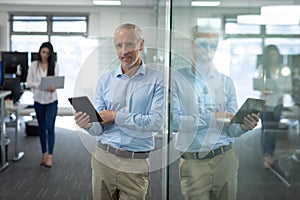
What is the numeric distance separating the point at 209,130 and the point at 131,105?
1.23 ft

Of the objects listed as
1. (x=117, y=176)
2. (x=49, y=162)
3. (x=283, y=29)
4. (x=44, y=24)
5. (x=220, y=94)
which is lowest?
(x=49, y=162)

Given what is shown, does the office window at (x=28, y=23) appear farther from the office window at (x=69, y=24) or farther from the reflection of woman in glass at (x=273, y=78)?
the reflection of woman in glass at (x=273, y=78)

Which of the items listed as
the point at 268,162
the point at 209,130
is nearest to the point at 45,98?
the point at 268,162

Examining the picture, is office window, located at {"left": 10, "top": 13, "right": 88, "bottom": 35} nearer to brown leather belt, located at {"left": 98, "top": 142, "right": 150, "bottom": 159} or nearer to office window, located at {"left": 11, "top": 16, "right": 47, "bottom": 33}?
office window, located at {"left": 11, "top": 16, "right": 47, "bottom": 33}

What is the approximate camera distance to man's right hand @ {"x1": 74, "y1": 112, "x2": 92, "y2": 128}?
1748mm

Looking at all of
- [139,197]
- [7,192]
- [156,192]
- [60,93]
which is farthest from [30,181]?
[139,197]

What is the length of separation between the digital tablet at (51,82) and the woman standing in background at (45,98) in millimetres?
36

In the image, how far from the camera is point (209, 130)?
6.09 ft

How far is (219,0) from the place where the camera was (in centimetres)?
213

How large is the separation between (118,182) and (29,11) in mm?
7414

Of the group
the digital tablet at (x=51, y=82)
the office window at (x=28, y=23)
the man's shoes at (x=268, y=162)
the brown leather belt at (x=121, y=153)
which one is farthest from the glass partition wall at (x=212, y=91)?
the office window at (x=28, y=23)

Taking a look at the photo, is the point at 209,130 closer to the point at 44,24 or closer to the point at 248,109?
the point at 248,109

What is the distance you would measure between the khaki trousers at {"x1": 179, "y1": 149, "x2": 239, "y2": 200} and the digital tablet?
241 centimetres

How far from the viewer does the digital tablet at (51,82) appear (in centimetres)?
402
